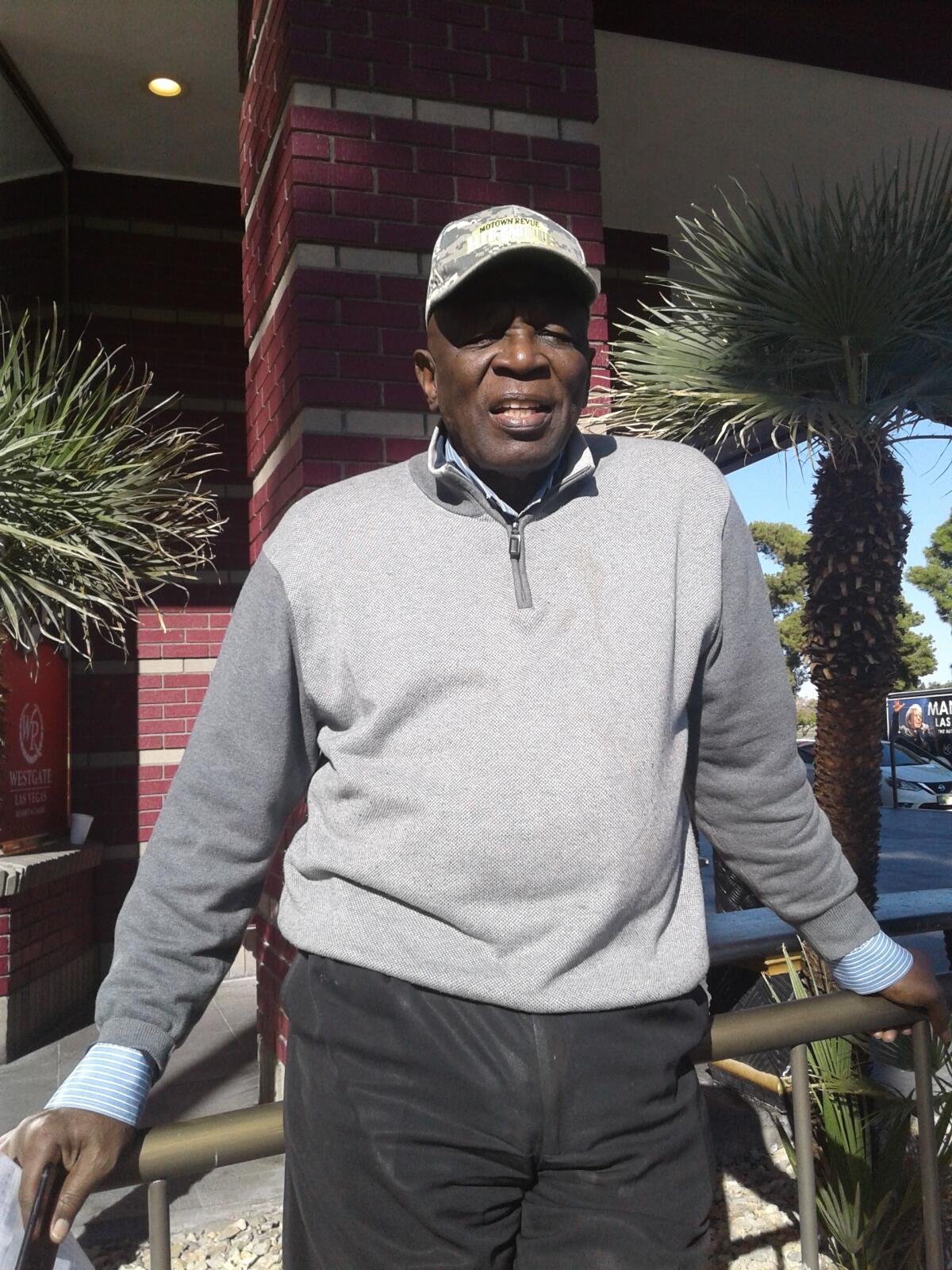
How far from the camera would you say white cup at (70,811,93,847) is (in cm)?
611

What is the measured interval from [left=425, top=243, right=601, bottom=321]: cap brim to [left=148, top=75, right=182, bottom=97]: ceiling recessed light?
509 centimetres

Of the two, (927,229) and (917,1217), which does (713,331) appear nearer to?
(927,229)

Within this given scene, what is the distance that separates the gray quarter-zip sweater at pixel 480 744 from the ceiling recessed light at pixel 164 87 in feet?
16.9

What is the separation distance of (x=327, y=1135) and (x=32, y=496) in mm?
3027

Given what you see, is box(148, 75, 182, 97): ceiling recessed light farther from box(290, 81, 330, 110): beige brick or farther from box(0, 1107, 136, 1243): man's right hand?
box(0, 1107, 136, 1243): man's right hand

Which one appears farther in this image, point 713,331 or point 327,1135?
point 713,331

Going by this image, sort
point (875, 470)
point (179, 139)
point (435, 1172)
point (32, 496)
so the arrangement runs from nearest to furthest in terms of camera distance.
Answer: point (435, 1172), point (875, 470), point (32, 496), point (179, 139)

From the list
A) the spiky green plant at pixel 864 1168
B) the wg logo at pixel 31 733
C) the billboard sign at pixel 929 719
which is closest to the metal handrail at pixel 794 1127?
the spiky green plant at pixel 864 1168

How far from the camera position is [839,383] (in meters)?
3.30

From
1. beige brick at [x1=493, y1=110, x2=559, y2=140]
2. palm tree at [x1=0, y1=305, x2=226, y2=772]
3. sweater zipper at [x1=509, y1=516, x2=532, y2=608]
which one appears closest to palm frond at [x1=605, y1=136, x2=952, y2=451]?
beige brick at [x1=493, y1=110, x2=559, y2=140]

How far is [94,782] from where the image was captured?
6.66m

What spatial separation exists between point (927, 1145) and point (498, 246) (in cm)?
154

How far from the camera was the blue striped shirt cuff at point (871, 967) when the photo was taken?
1661mm

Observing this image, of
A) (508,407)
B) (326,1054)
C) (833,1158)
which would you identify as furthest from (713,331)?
(326,1054)
